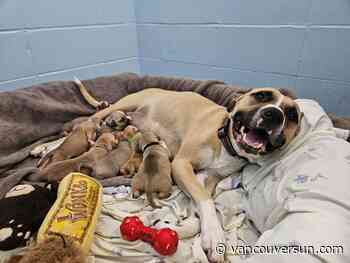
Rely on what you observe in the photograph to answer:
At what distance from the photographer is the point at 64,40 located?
251 centimetres

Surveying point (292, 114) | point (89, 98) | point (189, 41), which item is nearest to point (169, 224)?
point (292, 114)

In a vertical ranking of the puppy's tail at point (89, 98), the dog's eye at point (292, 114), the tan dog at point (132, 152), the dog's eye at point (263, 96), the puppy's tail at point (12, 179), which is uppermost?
the dog's eye at point (263, 96)

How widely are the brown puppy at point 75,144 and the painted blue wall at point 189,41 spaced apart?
2.74ft

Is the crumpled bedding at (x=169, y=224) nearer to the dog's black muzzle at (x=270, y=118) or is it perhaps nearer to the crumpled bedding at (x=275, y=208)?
the crumpled bedding at (x=275, y=208)

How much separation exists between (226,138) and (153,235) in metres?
0.66

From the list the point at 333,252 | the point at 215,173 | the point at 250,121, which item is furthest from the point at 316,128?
the point at 333,252

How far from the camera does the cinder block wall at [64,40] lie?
2.20 metres

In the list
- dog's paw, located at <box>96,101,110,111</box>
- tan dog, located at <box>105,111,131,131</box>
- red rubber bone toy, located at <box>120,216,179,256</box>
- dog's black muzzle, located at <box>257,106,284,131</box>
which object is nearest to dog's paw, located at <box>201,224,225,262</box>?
red rubber bone toy, located at <box>120,216,179,256</box>

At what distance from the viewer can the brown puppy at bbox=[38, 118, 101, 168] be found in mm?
1695

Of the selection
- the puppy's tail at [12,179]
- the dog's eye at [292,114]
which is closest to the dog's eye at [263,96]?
the dog's eye at [292,114]

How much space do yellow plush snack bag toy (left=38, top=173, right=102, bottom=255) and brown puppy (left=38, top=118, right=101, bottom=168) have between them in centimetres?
46

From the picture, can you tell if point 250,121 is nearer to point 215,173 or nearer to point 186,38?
point 215,173

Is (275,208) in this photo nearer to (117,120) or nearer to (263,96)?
(263,96)

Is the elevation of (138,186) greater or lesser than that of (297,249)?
lesser
